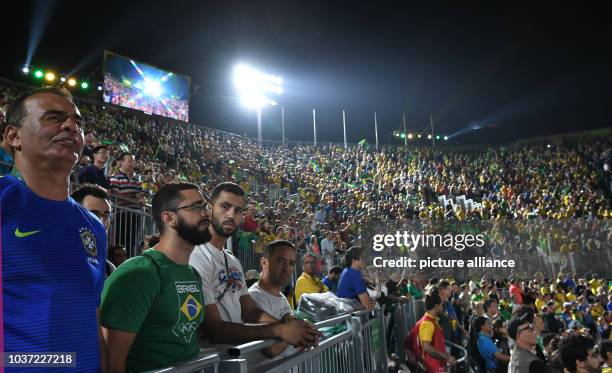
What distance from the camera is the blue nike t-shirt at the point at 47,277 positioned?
5.01ft

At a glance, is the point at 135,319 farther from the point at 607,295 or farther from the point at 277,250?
the point at 607,295

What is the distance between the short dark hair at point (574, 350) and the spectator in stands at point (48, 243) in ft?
17.0

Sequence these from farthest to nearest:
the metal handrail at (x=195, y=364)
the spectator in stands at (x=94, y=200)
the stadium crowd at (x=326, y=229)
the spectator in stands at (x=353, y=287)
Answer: the spectator in stands at (x=353, y=287)
the spectator in stands at (x=94, y=200)
the stadium crowd at (x=326, y=229)
the metal handrail at (x=195, y=364)

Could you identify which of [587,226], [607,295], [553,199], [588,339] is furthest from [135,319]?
[553,199]

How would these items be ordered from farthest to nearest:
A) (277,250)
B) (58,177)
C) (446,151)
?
(446,151)
(277,250)
(58,177)

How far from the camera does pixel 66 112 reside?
183 centimetres

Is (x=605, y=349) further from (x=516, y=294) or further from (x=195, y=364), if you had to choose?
(x=516, y=294)

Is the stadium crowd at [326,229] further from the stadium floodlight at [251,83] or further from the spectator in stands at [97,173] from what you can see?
the stadium floodlight at [251,83]

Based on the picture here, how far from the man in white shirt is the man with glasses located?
3.46 meters

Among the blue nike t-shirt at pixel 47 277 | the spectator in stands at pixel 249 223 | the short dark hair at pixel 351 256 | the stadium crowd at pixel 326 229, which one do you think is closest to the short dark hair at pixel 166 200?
the stadium crowd at pixel 326 229

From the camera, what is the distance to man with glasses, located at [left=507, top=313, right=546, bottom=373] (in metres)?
5.31

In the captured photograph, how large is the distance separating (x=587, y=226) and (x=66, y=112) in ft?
63.5

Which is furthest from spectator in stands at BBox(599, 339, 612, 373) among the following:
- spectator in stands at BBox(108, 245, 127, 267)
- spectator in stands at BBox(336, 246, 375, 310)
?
spectator in stands at BBox(108, 245, 127, 267)
